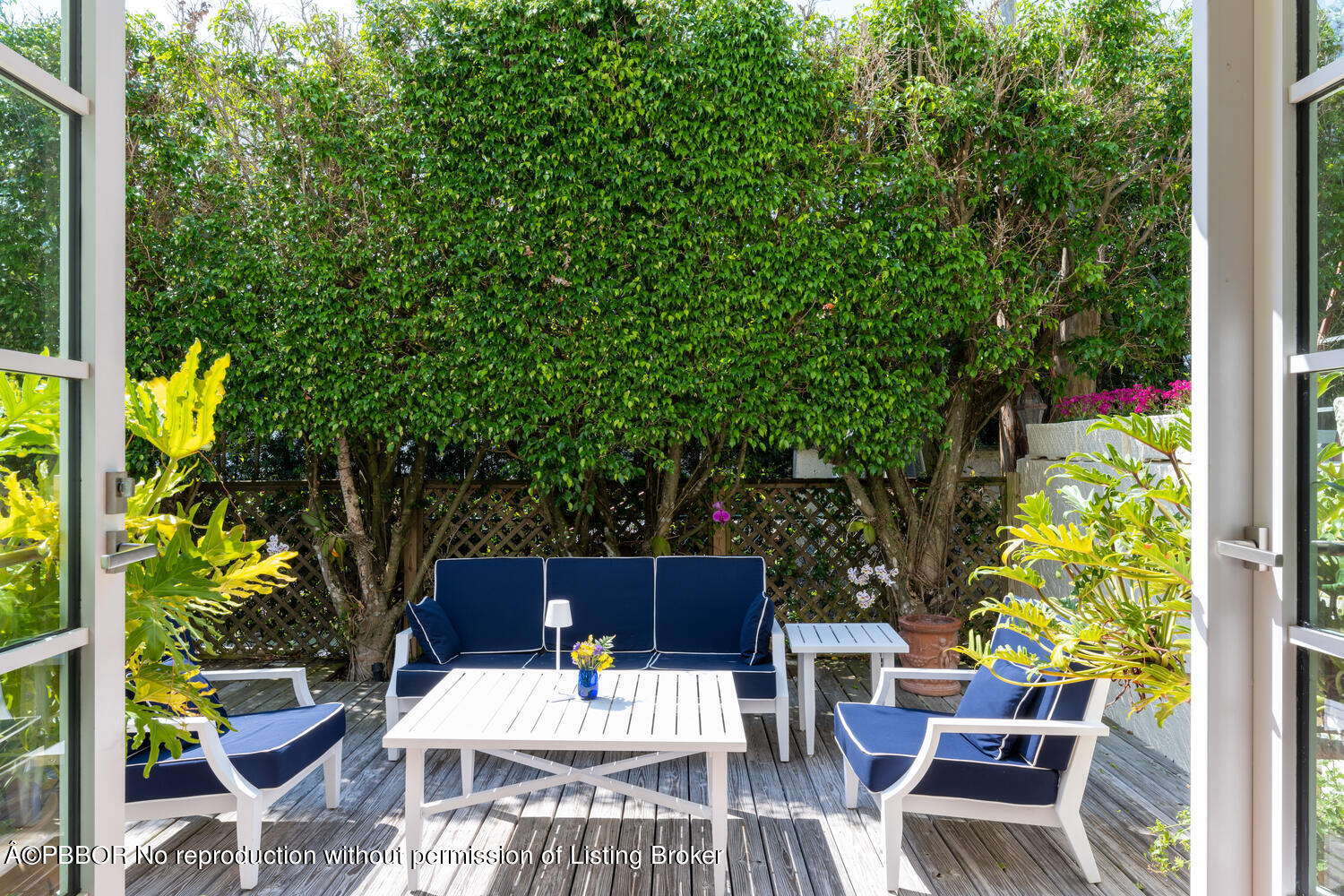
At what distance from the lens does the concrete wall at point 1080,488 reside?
3695 millimetres

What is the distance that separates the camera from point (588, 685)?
3156 millimetres

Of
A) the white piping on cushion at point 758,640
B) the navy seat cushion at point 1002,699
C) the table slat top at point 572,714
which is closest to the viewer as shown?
the table slat top at point 572,714

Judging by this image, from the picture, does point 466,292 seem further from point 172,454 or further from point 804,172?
point 172,454

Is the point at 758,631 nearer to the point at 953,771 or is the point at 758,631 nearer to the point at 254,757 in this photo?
the point at 953,771

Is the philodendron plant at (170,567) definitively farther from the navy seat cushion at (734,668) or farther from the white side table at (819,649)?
the white side table at (819,649)

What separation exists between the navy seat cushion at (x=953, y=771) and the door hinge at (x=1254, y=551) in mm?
1569

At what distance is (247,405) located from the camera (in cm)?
469

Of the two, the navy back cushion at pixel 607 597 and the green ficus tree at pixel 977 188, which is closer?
the navy back cushion at pixel 607 597

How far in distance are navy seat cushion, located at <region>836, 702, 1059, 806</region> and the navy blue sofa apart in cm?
137

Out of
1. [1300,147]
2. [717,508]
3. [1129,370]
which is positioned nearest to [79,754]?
[1300,147]

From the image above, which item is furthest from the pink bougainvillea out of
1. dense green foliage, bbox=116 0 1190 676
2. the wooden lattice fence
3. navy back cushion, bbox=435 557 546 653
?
navy back cushion, bbox=435 557 546 653

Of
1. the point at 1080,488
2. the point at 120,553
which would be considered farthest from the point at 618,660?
the point at 120,553

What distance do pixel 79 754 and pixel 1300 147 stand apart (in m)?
1.99

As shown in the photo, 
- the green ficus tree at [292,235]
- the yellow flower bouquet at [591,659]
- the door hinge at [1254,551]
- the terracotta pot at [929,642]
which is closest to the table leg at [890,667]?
the terracotta pot at [929,642]
